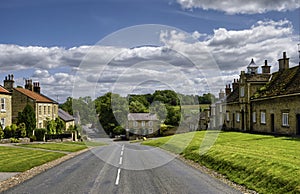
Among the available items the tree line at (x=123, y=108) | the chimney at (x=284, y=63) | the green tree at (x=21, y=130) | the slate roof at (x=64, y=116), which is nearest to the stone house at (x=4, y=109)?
the green tree at (x=21, y=130)

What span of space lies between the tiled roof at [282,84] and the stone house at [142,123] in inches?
1469

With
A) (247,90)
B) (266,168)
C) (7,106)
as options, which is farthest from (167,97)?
(266,168)

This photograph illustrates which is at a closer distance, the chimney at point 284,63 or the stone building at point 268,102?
the stone building at point 268,102

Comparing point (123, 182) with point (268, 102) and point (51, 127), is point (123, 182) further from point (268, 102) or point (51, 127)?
point (51, 127)

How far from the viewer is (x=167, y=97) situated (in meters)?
71.2

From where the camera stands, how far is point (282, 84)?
3878 cm

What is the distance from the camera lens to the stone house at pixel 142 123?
265 feet

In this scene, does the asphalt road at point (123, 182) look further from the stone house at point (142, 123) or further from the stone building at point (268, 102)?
the stone house at point (142, 123)

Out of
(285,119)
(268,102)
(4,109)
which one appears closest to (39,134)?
(4,109)

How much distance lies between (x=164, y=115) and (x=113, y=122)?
10818mm

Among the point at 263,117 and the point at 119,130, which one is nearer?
the point at 263,117

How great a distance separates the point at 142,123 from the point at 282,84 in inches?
2033

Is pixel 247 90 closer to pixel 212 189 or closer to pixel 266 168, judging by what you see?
pixel 266 168

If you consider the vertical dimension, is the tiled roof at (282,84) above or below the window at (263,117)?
above
